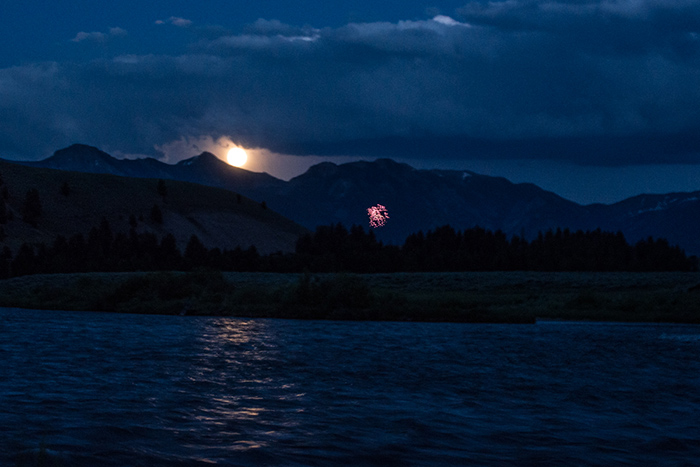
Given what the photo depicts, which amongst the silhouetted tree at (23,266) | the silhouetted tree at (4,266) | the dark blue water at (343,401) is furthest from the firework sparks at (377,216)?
the silhouetted tree at (4,266)

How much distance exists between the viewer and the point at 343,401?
2373cm

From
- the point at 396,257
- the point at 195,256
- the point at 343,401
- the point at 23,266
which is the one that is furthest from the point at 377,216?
the point at 23,266

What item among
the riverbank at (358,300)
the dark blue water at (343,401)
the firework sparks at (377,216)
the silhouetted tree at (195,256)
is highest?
the firework sparks at (377,216)

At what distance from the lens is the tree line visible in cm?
13962

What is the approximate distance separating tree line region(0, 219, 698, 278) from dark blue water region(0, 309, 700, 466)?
9519 centimetres

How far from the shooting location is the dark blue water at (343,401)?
16.9 metres

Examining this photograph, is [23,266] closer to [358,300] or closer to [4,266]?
[4,266]

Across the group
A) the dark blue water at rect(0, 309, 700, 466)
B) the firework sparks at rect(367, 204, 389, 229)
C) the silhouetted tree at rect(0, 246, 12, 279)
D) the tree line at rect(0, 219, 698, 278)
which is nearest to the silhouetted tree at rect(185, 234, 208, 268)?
the tree line at rect(0, 219, 698, 278)

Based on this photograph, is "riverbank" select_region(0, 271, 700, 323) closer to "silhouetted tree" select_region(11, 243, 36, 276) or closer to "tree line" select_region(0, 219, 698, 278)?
"tree line" select_region(0, 219, 698, 278)

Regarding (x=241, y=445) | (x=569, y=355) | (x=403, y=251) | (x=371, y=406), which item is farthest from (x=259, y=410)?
(x=403, y=251)

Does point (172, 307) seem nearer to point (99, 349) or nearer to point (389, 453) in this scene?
point (99, 349)

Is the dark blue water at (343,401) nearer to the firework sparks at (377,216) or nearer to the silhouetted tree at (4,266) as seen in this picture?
the firework sparks at (377,216)

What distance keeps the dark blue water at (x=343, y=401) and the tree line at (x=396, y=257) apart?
95190 mm

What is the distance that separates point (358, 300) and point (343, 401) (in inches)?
Answer: 1834
